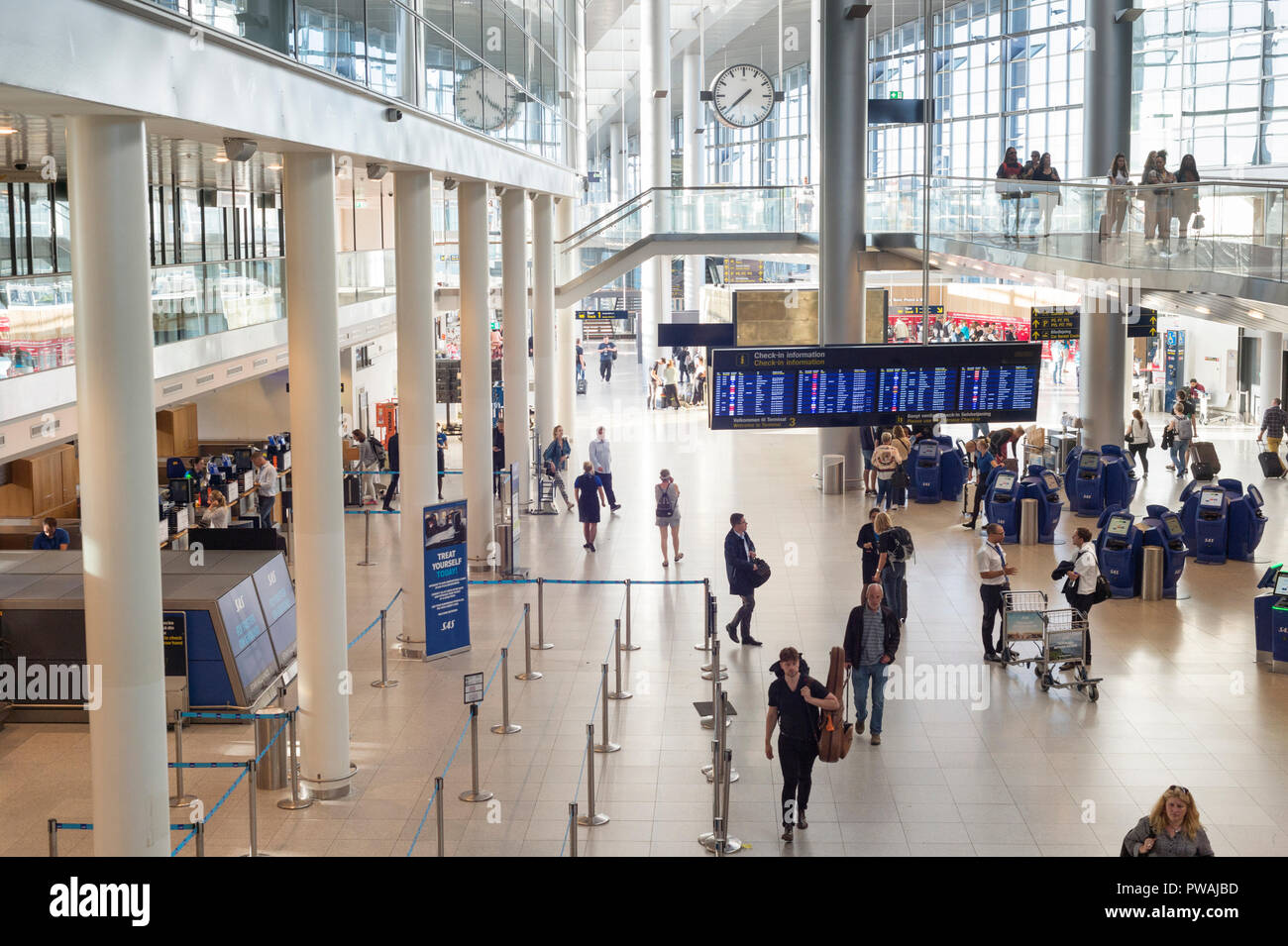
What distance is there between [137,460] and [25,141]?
730 cm

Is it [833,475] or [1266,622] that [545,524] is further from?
[1266,622]

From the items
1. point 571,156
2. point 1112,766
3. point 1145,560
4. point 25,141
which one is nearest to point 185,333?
point 25,141

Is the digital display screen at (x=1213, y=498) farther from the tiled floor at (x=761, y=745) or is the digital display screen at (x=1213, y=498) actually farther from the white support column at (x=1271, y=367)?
the white support column at (x=1271, y=367)

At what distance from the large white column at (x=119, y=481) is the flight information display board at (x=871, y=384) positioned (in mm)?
9491

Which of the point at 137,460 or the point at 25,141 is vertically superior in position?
the point at 25,141

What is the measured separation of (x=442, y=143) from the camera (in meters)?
16.5

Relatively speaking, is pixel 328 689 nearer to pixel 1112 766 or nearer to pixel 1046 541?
pixel 1112 766

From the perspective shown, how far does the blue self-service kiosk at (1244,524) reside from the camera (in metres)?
20.1

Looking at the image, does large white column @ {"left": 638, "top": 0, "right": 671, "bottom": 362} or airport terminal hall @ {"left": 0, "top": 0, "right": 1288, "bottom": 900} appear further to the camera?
large white column @ {"left": 638, "top": 0, "right": 671, "bottom": 362}

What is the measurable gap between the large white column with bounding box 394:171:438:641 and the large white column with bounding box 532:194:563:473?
13162mm

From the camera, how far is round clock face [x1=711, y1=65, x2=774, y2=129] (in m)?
31.3

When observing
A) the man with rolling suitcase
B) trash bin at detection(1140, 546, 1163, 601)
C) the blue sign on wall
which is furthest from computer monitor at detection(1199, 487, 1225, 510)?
the blue sign on wall

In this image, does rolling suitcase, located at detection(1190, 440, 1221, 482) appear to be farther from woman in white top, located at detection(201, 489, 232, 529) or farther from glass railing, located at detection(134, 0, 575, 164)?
woman in white top, located at detection(201, 489, 232, 529)

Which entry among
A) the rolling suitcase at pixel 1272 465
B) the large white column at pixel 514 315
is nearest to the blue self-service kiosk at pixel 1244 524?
the rolling suitcase at pixel 1272 465
